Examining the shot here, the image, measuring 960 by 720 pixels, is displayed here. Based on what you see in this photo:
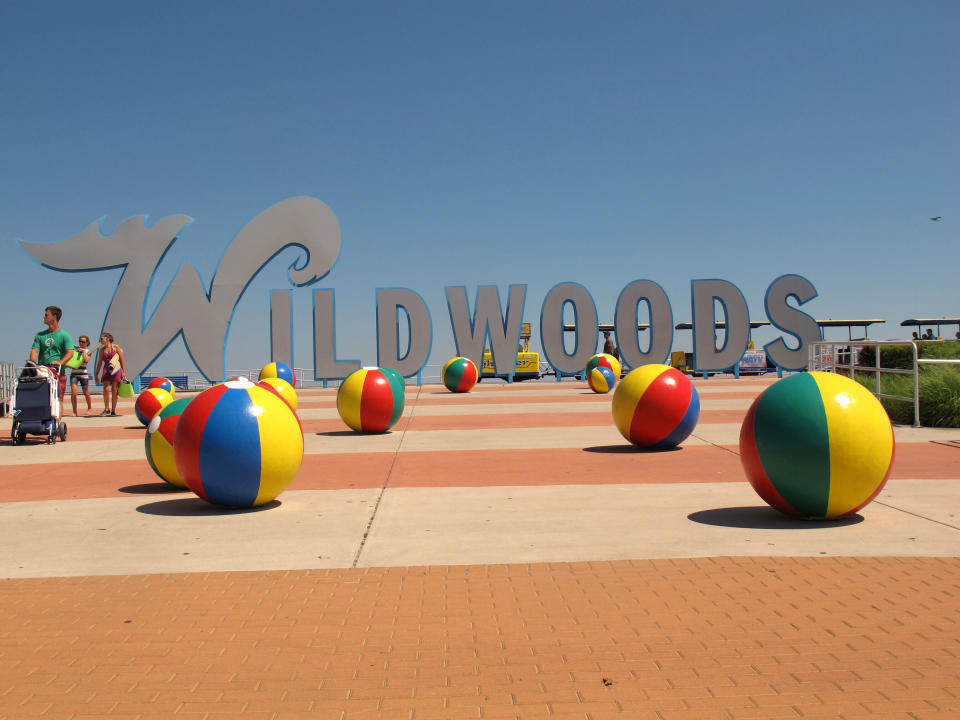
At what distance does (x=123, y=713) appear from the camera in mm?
3602

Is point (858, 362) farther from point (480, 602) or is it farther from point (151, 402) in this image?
point (480, 602)

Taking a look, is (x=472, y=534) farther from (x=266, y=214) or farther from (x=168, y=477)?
(x=266, y=214)

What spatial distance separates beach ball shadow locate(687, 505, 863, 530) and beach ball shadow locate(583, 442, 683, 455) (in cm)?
416

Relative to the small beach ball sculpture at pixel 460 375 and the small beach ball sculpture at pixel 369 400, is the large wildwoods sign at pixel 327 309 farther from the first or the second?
the small beach ball sculpture at pixel 369 400

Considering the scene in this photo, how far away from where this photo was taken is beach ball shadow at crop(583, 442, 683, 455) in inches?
468

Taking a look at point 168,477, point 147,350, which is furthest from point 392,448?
point 147,350

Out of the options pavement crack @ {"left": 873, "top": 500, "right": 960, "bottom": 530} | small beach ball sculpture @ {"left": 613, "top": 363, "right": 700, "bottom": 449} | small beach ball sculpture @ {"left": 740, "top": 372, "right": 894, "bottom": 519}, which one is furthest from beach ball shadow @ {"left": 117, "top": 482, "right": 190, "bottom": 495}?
pavement crack @ {"left": 873, "top": 500, "right": 960, "bottom": 530}

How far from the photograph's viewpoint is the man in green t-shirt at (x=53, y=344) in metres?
15.0

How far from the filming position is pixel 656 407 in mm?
11703

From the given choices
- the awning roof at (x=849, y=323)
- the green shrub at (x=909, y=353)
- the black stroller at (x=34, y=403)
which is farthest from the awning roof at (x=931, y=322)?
the black stroller at (x=34, y=403)

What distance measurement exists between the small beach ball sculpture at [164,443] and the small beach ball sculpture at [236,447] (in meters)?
1.03

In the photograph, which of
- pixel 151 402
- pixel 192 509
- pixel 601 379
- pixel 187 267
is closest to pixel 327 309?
pixel 187 267

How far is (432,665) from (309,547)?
2.62m

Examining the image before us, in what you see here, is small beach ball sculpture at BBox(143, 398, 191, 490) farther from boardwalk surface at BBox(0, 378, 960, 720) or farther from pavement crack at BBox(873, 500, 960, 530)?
pavement crack at BBox(873, 500, 960, 530)
